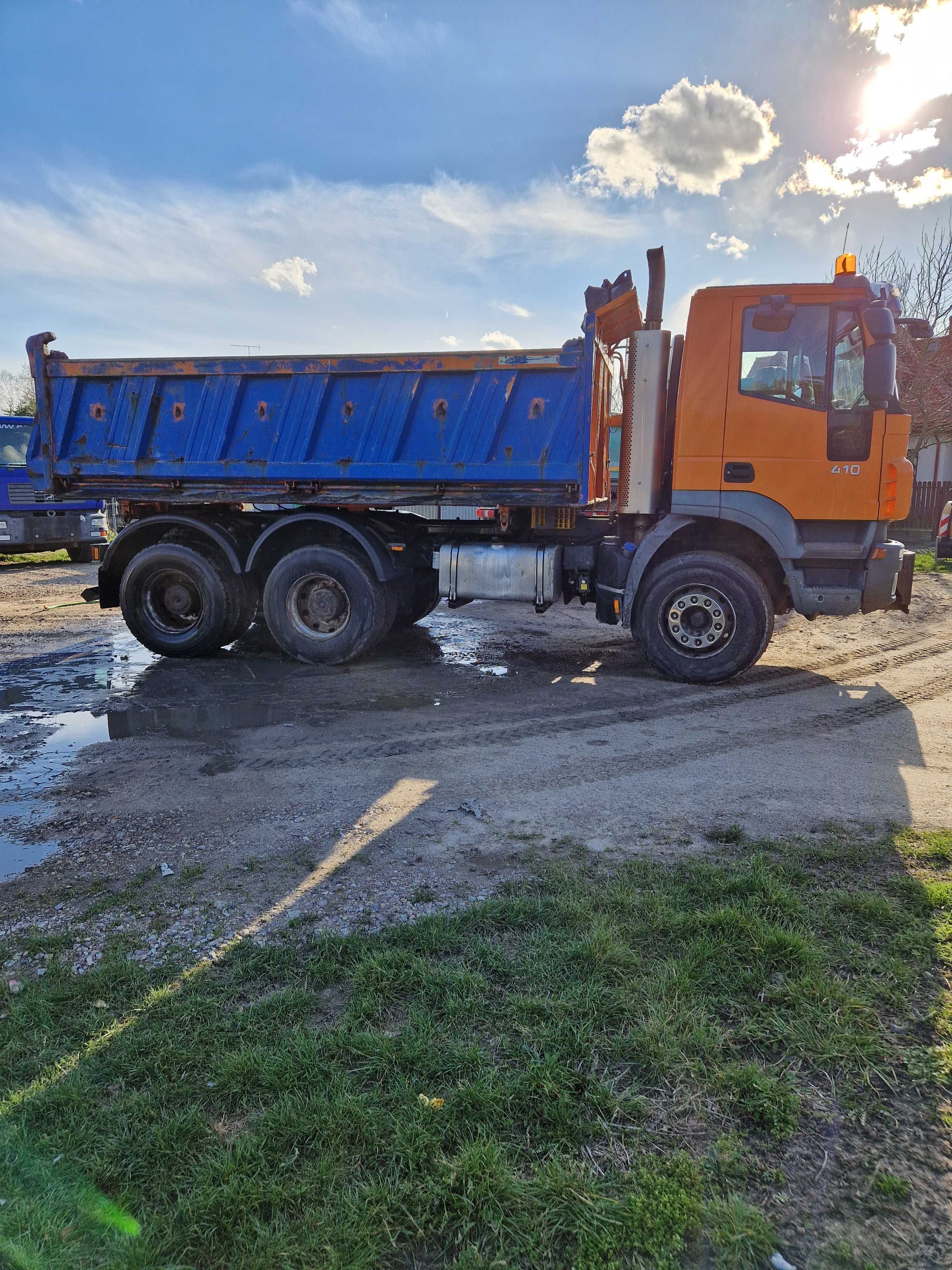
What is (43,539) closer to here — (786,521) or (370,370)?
(370,370)

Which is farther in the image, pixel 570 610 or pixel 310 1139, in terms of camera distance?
pixel 570 610

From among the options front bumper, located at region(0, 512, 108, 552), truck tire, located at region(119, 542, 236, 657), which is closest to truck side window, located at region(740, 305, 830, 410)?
truck tire, located at region(119, 542, 236, 657)

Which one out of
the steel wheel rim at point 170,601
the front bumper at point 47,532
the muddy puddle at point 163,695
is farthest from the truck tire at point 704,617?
the front bumper at point 47,532

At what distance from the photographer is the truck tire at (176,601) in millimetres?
8281

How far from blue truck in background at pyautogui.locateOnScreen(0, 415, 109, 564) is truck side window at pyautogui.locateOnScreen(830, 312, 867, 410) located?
487 inches

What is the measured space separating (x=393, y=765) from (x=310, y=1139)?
124 inches

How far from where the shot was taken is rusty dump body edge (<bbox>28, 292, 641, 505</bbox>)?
7.41 m

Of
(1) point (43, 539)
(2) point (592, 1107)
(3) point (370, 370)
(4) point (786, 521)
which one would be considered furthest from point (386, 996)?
(1) point (43, 539)

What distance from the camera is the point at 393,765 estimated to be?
530cm

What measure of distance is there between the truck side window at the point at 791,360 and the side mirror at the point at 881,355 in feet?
1.26

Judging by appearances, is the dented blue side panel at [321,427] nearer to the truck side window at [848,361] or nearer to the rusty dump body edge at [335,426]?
the rusty dump body edge at [335,426]

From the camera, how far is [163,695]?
23.1 feet

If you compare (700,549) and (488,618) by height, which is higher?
(700,549)

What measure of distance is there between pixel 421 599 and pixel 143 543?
321 cm
